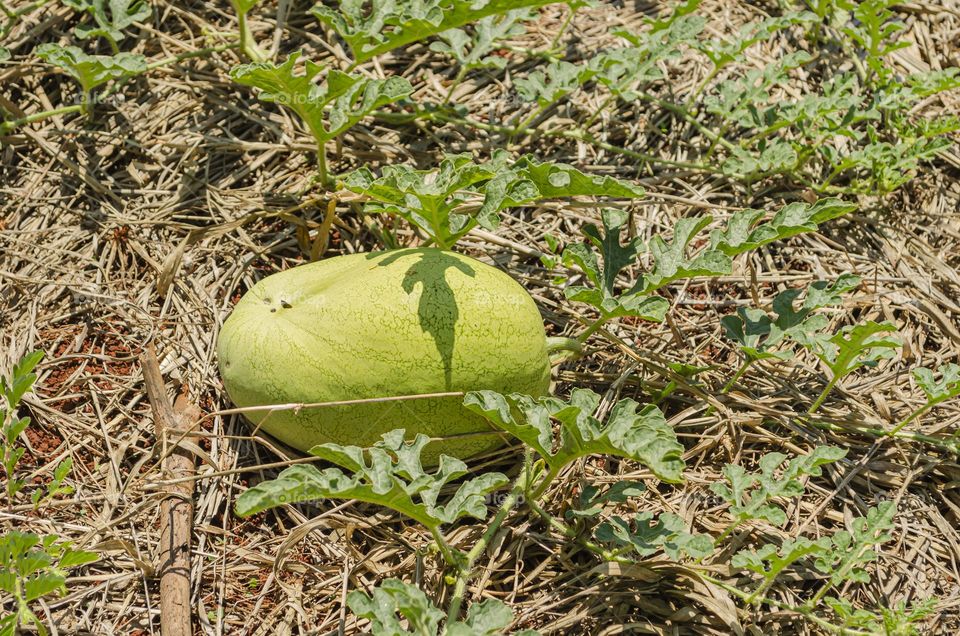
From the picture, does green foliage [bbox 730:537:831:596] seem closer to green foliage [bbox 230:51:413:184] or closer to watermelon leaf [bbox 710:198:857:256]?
watermelon leaf [bbox 710:198:857:256]

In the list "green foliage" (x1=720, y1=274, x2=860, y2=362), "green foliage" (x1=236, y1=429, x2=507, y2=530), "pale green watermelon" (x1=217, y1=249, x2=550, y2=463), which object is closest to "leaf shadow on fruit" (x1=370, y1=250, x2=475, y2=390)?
"pale green watermelon" (x1=217, y1=249, x2=550, y2=463)

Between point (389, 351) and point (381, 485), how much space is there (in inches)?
21.4

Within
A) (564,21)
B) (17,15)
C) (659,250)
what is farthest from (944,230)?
(17,15)

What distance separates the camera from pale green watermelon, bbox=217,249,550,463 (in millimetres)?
2834

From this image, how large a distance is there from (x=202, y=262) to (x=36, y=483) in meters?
1.05

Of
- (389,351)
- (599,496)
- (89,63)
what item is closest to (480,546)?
(599,496)

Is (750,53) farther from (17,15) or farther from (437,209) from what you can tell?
(17,15)

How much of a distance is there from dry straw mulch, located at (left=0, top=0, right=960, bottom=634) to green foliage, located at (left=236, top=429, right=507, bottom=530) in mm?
459

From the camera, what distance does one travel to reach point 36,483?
306 centimetres

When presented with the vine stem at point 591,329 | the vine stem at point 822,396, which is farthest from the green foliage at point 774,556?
the vine stem at point 591,329

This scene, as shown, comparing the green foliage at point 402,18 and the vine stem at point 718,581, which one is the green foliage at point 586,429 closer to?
the vine stem at point 718,581

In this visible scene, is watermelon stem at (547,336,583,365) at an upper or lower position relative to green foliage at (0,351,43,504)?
lower

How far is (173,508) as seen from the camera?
2963mm

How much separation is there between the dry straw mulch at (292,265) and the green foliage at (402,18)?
1.64ft
